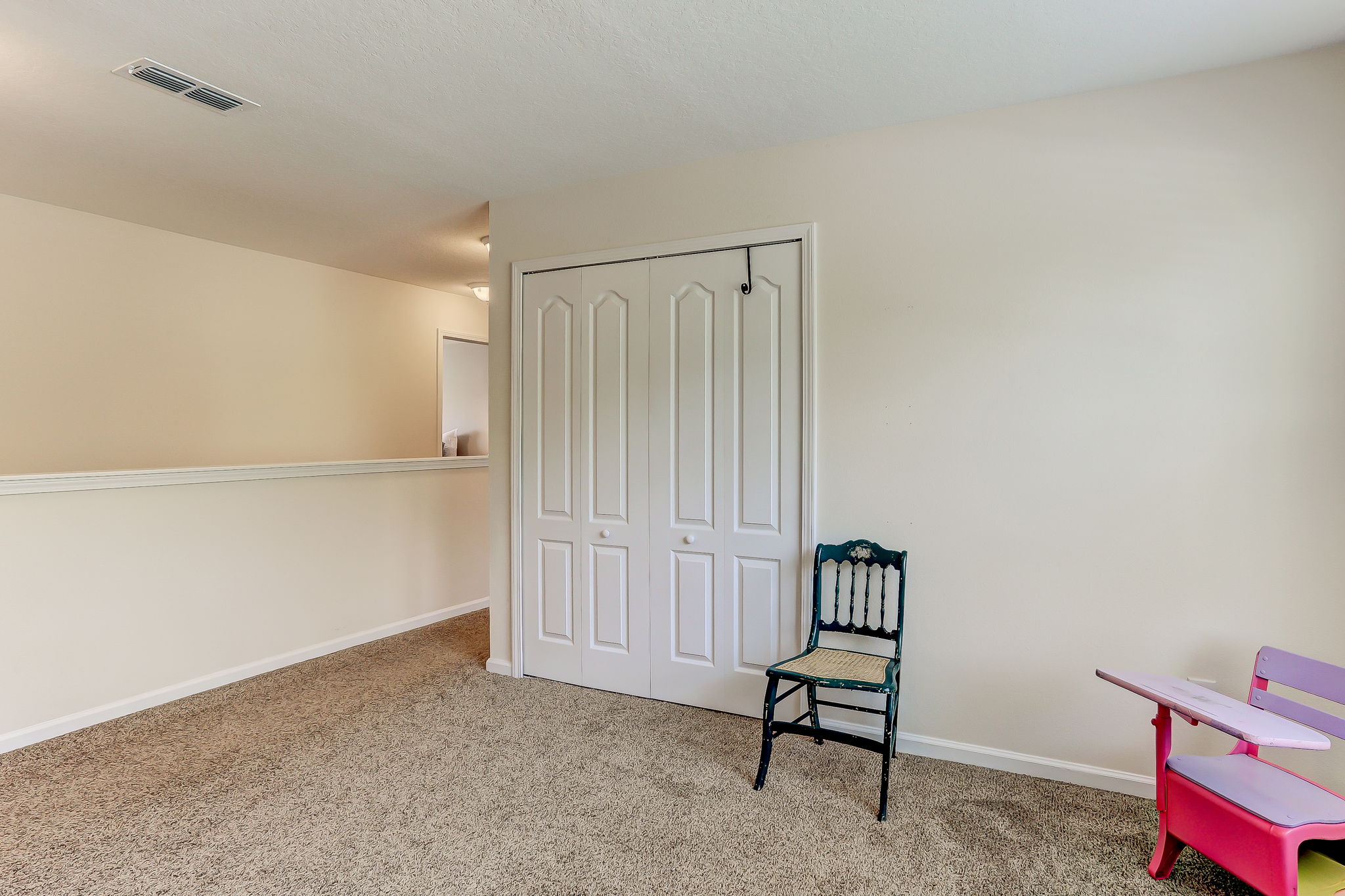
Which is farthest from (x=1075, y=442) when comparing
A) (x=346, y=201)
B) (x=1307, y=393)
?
(x=346, y=201)

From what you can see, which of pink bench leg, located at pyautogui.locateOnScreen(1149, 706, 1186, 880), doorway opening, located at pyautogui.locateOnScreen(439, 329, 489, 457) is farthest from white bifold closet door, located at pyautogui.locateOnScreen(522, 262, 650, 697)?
doorway opening, located at pyautogui.locateOnScreen(439, 329, 489, 457)

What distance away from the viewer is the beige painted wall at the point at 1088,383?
90.1 inches

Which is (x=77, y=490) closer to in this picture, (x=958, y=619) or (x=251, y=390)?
→ (x=251, y=390)

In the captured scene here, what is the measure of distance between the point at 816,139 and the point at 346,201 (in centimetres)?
250

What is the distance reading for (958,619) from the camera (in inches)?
108

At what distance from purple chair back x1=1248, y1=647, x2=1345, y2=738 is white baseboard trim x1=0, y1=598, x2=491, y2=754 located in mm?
4436

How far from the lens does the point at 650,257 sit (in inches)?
131

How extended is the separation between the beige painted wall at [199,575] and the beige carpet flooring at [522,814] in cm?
31

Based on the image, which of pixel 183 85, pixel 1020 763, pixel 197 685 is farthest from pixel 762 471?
pixel 197 685

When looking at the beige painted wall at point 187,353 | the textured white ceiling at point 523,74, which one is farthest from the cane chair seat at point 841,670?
the beige painted wall at point 187,353

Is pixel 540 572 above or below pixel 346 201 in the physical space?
below

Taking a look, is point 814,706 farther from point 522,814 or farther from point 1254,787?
point 1254,787

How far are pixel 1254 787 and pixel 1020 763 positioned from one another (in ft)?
2.93

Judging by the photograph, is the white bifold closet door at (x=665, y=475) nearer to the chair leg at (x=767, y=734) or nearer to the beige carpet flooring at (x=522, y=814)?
the beige carpet flooring at (x=522, y=814)
